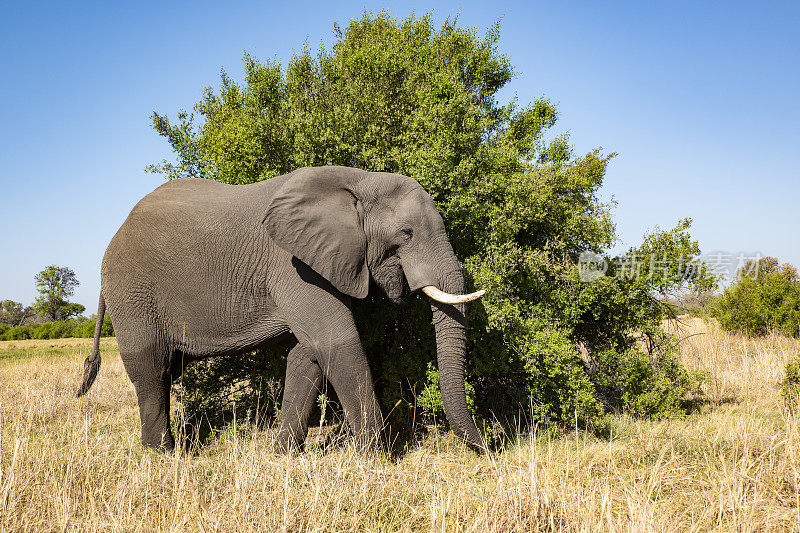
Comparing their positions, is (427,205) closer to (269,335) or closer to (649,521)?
(269,335)

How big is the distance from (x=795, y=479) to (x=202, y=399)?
7842 mm

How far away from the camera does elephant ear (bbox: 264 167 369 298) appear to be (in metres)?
6.23

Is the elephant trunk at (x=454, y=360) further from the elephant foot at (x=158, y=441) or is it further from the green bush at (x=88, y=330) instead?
the green bush at (x=88, y=330)

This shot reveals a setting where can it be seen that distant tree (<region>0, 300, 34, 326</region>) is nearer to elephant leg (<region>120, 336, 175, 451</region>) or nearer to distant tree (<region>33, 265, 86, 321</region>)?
distant tree (<region>33, 265, 86, 321</region>)

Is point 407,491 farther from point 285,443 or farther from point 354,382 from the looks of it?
point 285,443

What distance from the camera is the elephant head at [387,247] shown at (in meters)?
6.27

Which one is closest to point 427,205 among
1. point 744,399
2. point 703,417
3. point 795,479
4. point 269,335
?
point 269,335

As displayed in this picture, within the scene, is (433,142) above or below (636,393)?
above

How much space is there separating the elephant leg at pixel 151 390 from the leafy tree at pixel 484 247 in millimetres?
1958

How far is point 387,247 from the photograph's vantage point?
6566mm

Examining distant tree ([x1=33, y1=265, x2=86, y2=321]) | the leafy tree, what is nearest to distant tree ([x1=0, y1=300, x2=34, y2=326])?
distant tree ([x1=33, y1=265, x2=86, y2=321])

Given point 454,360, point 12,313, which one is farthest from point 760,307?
point 12,313

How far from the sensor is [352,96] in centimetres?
944

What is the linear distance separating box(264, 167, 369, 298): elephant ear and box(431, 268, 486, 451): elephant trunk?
38.2 inches
